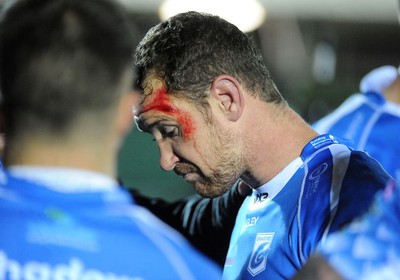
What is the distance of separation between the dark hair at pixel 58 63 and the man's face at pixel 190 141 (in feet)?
2.83

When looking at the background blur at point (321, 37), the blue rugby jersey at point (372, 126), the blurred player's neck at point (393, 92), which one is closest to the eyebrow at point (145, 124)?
the blue rugby jersey at point (372, 126)

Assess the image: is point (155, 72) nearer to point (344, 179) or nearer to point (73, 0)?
point (344, 179)

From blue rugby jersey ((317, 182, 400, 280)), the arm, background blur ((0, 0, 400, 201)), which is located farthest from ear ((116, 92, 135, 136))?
background blur ((0, 0, 400, 201))

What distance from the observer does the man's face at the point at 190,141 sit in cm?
241

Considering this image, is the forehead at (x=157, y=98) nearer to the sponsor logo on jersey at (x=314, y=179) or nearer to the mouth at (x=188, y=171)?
the mouth at (x=188, y=171)

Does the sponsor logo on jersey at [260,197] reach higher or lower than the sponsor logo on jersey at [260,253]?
higher

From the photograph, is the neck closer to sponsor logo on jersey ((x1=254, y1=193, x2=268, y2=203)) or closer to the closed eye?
sponsor logo on jersey ((x1=254, y1=193, x2=268, y2=203))

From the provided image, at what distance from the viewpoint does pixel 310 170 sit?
2.32 m

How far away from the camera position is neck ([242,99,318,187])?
246cm

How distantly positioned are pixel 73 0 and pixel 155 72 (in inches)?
34.9

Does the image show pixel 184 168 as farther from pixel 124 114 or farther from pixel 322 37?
pixel 322 37

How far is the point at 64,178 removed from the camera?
60.3 inches

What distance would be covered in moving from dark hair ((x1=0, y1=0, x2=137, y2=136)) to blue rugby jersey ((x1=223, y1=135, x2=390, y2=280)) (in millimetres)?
772

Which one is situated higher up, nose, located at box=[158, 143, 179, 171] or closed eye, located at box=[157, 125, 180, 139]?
closed eye, located at box=[157, 125, 180, 139]
